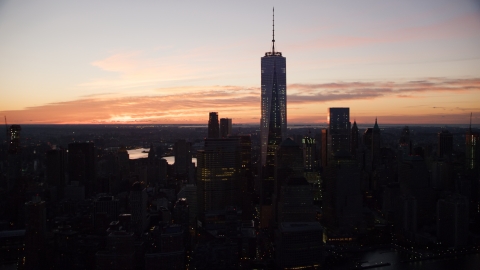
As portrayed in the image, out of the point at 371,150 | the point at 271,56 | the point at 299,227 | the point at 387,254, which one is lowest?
the point at 387,254

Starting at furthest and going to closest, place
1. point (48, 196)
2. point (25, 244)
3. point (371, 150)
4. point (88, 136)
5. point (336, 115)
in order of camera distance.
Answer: point (336, 115) < point (371, 150) < point (88, 136) < point (48, 196) < point (25, 244)

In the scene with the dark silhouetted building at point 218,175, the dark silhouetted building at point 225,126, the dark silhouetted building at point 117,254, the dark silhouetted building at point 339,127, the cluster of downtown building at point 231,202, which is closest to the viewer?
the dark silhouetted building at point 117,254

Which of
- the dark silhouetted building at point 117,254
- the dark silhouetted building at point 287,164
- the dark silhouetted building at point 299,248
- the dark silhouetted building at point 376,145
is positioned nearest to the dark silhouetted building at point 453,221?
the dark silhouetted building at point 299,248

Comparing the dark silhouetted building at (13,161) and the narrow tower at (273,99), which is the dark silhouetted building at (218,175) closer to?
the narrow tower at (273,99)

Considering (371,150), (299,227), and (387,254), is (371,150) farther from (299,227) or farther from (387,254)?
(299,227)

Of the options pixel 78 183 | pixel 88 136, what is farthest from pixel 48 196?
pixel 88 136

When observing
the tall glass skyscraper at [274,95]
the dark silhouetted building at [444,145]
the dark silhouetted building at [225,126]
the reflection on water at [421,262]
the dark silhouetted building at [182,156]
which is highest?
the tall glass skyscraper at [274,95]

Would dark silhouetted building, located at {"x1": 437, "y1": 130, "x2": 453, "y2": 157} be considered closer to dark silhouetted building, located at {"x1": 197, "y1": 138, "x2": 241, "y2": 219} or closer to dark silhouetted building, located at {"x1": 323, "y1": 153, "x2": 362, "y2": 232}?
dark silhouetted building, located at {"x1": 323, "y1": 153, "x2": 362, "y2": 232}
